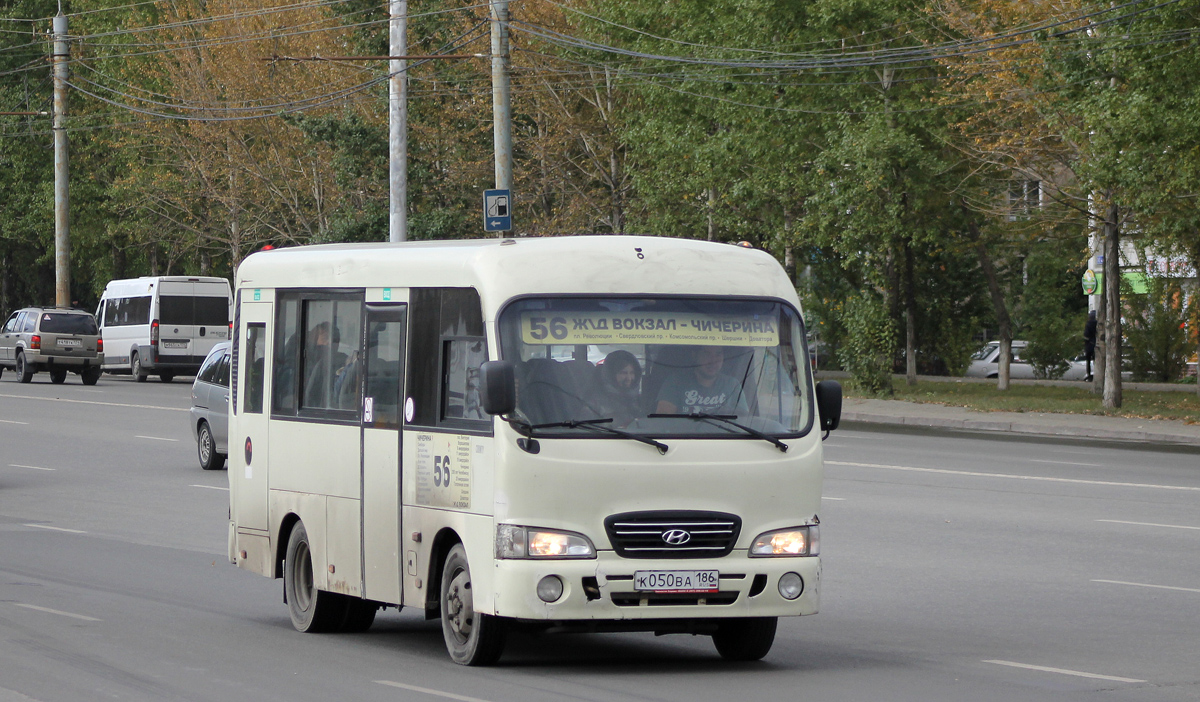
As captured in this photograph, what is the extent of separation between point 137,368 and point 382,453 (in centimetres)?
3651

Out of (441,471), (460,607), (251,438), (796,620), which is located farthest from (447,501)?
(796,620)

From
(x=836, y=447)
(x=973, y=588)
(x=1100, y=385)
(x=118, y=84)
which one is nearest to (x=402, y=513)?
(x=973, y=588)

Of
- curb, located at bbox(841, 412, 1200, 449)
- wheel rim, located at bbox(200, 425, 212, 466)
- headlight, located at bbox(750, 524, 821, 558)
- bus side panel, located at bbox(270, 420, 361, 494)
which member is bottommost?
curb, located at bbox(841, 412, 1200, 449)

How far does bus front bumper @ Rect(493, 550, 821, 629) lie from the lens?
26.5ft

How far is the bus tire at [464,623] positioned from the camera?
8406 mm

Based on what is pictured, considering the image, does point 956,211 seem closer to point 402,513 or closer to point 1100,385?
point 1100,385

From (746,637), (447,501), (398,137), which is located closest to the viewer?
(447,501)

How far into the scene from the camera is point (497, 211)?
28609 mm

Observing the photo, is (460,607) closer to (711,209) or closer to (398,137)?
(398,137)

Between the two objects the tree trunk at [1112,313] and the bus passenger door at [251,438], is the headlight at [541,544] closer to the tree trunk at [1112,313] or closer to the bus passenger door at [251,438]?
the bus passenger door at [251,438]

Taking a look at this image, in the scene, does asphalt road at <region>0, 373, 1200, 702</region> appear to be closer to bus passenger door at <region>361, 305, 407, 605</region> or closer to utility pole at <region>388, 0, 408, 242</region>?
bus passenger door at <region>361, 305, 407, 605</region>

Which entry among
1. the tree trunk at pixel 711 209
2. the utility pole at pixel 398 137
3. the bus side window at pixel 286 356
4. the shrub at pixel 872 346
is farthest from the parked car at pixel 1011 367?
the bus side window at pixel 286 356

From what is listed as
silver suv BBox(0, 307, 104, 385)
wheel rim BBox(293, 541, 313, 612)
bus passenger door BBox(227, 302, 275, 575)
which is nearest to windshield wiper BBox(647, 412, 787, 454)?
wheel rim BBox(293, 541, 313, 612)

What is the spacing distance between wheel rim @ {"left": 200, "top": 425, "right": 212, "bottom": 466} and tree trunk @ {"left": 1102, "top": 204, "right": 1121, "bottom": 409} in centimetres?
1729
